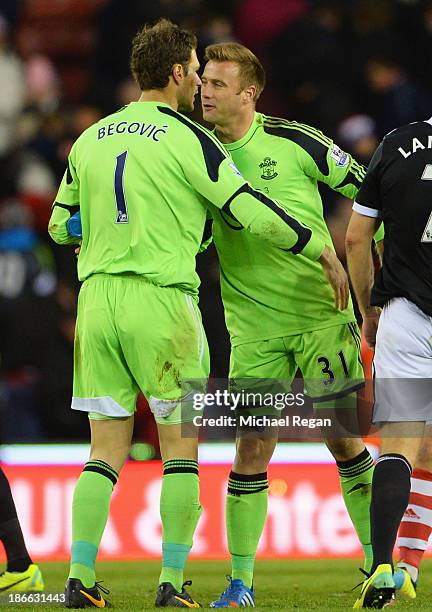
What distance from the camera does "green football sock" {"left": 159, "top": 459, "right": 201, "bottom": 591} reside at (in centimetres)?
491

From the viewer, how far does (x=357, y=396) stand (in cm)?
580

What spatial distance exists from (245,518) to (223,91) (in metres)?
1.90

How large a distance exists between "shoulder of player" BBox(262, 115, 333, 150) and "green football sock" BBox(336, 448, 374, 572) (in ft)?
4.64

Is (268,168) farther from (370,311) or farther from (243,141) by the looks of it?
(370,311)

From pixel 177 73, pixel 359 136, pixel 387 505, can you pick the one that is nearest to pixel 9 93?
pixel 359 136

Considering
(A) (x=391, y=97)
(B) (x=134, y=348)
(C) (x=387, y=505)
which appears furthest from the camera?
(A) (x=391, y=97)

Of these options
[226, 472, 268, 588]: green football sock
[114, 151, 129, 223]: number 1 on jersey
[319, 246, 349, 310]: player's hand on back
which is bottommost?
[226, 472, 268, 588]: green football sock

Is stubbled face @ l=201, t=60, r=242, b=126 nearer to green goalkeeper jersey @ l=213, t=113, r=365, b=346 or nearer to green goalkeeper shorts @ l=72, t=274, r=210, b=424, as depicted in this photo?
green goalkeeper jersey @ l=213, t=113, r=365, b=346

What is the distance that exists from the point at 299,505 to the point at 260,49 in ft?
18.9

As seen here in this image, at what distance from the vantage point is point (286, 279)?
5.62 m

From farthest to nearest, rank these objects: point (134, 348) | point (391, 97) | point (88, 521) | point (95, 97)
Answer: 1. point (95, 97)
2. point (391, 97)
3. point (134, 348)
4. point (88, 521)

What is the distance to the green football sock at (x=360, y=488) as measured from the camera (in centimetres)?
564

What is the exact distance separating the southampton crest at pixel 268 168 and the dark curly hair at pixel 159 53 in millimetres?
637

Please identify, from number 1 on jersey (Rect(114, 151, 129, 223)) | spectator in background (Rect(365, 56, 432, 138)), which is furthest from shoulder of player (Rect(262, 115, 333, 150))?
spectator in background (Rect(365, 56, 432, 138))
